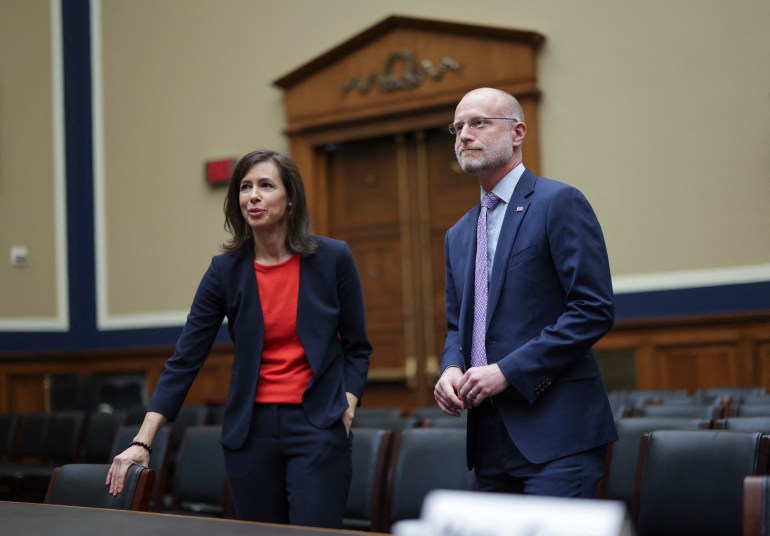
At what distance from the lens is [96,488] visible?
87.1 inches

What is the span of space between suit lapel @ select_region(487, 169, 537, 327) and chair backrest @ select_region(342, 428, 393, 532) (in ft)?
4.23

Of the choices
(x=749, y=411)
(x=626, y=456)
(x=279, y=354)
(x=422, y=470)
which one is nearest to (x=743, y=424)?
(x=626, y=456)

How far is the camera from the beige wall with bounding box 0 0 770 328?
7.17 m

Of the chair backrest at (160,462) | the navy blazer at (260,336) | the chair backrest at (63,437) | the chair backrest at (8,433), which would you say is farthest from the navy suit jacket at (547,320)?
the chair backrest at (8,433)

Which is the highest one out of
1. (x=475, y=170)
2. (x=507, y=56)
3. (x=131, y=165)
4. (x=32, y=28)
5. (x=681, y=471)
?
(x=32, y=28)

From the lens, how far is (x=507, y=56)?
7863 millimetres

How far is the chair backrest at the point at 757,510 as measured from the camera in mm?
1396

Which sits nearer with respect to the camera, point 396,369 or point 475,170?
point 475,170

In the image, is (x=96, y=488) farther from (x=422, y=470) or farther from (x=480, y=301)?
(x=422, y=470)

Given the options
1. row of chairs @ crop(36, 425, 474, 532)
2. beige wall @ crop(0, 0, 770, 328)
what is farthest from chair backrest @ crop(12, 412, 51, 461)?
beige wall @ crop(0, 0, 770, 328)

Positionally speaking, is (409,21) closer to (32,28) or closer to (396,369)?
(396,369)

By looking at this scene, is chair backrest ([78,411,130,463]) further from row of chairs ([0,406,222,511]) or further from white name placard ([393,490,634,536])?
white name placard ([393,490,634,536])

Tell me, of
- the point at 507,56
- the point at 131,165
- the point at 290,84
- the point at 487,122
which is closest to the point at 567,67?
the point at 507,56

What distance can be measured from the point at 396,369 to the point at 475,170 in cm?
628
